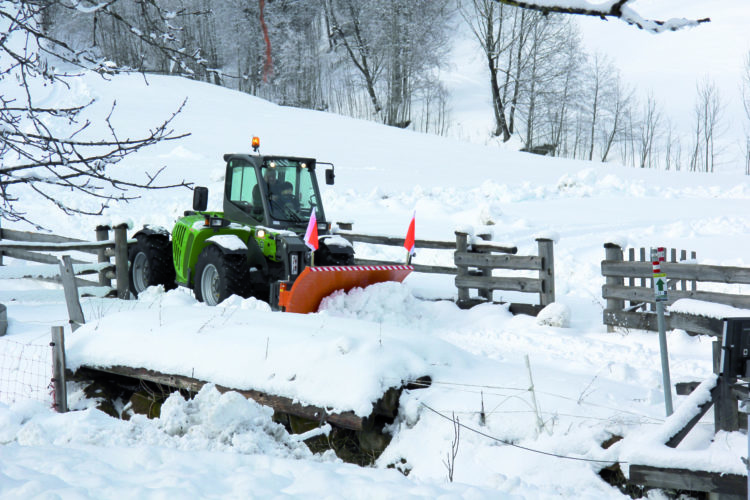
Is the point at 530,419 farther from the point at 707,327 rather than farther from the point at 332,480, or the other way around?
the point at 332,480

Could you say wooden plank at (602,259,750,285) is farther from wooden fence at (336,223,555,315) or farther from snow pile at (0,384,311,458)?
snow pile at (0,384,311,458)

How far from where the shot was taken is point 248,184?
9773mm

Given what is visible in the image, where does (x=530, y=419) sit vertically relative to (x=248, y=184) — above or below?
below

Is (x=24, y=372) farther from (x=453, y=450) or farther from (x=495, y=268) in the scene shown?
(x=495, y=268)

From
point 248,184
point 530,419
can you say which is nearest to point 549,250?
point 248,184

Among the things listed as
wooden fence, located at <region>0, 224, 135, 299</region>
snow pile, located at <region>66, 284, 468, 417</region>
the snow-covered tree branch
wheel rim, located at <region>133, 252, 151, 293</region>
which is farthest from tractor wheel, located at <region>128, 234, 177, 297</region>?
the snow-covered tree branch

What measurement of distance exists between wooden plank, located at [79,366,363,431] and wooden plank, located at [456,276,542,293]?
17.6 feet

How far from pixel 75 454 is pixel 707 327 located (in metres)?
3.78

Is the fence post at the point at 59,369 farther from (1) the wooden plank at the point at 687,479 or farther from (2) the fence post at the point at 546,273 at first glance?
(2) the fence post at the point at 546,273

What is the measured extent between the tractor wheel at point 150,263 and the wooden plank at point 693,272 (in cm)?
655

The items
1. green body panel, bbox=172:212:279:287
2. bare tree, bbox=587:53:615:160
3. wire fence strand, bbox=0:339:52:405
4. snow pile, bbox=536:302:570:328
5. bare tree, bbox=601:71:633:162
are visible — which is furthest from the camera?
bare tree, bbox=587:53:615:160

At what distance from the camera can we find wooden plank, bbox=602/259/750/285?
8.22 m

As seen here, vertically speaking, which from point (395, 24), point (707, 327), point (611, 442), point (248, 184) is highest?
point (395, 24)

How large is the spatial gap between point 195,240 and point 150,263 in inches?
55.3
